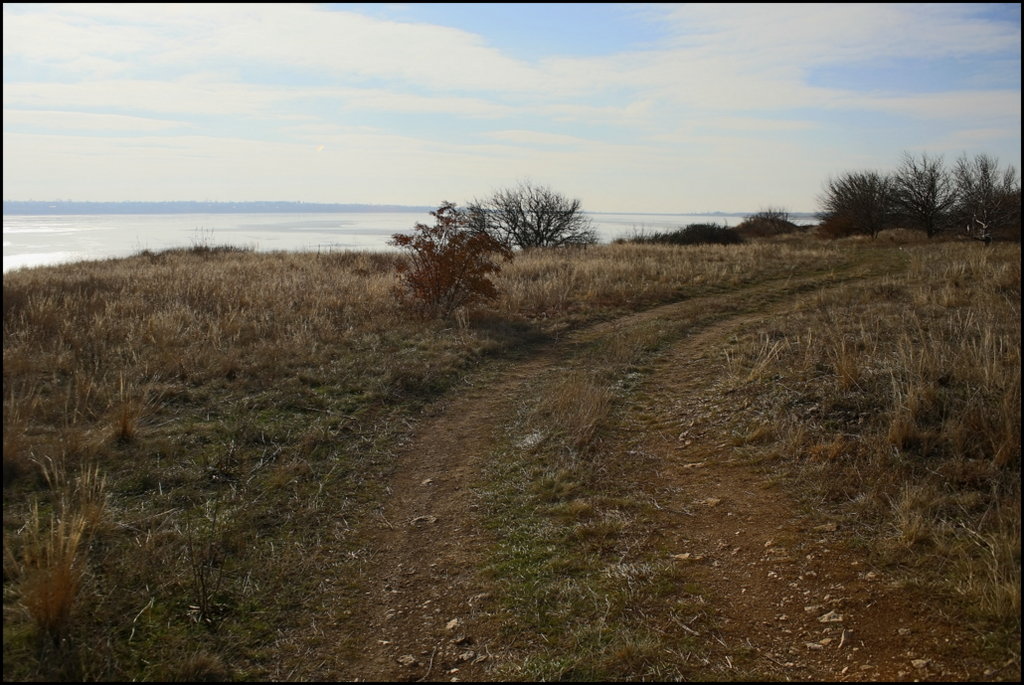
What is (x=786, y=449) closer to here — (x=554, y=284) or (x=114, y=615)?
(x=114, y=615)

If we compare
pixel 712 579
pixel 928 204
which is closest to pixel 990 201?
pixel 928 204

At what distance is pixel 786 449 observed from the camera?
18.7ft

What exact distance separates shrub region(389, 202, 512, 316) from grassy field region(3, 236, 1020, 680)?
103 cm

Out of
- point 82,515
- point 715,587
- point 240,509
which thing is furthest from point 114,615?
point 715,587

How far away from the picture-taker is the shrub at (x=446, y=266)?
41.4 feet

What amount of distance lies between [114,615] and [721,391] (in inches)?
234

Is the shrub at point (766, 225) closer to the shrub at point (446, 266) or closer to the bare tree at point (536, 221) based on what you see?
the bare tree at point (536, 221)

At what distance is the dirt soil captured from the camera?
3354 mm

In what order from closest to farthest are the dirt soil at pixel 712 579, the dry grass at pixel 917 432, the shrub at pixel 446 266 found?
1. the dirt soil at pixel 712 579
2. the dry grass at pixel 917 432
3. the shrub at pixel 446 266

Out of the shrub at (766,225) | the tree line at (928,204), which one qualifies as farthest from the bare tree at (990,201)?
the shrub at (766,225)

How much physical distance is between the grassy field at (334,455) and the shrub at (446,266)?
3.39 feet

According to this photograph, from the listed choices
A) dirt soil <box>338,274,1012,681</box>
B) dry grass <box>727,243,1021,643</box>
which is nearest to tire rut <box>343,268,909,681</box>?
dirt soil <box>338,274,1012,681</box>

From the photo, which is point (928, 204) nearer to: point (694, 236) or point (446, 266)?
point (694, 236)

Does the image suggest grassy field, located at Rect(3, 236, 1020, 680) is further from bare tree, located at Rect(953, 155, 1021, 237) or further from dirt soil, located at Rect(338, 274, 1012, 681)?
bare tree, located at Rect(953, 155, 1021, 237)
